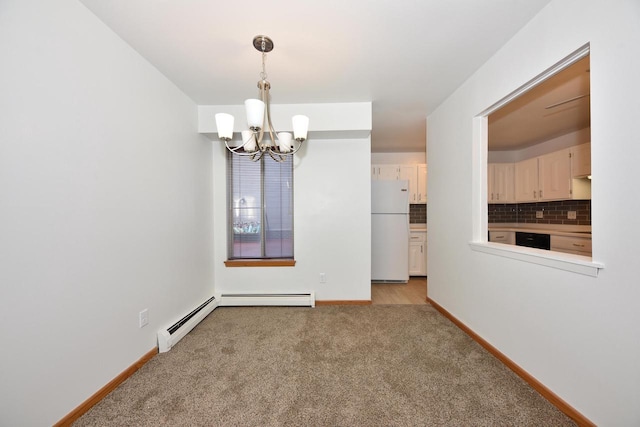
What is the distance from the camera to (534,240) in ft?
11.8

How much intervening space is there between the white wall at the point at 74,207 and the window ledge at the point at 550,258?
9.17 feet

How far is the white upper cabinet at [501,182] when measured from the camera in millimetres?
4094

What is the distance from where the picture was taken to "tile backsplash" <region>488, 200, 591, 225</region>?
134 inches

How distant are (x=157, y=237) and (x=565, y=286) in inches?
114

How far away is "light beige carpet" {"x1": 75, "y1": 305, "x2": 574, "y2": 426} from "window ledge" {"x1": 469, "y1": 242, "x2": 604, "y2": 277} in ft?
2.74

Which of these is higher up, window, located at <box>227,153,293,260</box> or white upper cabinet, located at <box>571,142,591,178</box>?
white upper cabinet, located at <box>571,142,591,178</box>

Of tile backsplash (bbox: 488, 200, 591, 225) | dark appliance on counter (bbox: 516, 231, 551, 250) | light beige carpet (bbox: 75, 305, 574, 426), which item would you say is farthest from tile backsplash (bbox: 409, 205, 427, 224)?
light beige carpet (bbox: 75, 305, 574, 426)

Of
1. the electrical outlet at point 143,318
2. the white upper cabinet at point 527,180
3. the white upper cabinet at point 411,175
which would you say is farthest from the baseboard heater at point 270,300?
the white upper cabinet at point 527,180

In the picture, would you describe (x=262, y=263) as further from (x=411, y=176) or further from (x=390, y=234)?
(x=411, y=176)

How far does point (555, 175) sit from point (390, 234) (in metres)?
2.52

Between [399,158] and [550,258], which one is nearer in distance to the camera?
[550,258]

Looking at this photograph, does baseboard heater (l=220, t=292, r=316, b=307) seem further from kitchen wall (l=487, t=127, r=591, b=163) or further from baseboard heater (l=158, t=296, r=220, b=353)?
kitchen wall (l=487, t=127, r=591, b=163)

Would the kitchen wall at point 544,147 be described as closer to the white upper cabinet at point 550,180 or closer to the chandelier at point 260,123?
the white upper cabinet at point 550,180

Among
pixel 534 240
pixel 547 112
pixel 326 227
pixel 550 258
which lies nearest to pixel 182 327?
pixel 326 227
